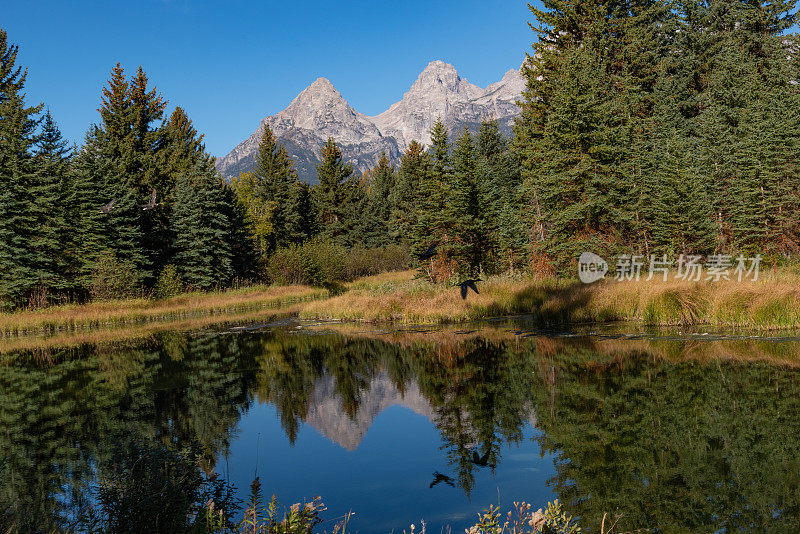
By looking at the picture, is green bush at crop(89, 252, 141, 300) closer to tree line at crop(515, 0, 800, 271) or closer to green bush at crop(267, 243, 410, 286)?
green bush at crop(267, 243, 410, 286)

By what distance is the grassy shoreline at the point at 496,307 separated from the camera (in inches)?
587

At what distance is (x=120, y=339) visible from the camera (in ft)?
72.0

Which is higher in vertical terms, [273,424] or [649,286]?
[649,286]

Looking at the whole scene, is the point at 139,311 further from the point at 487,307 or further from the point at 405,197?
the point at 405,197

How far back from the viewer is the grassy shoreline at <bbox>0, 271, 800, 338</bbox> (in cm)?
1491

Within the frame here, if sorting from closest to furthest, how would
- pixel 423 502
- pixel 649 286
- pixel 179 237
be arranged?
pixel 423 502 < pixel 649 286 < pixel 179 237

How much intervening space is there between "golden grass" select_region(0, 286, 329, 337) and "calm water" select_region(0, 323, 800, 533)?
13.8 meters

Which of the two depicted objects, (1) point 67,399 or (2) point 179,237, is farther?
(2) point 179,237

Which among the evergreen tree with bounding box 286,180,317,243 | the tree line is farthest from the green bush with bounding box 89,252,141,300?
the tree line

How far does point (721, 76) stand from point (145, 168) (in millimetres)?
52759

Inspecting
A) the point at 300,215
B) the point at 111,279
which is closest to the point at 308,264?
the point at 111,279

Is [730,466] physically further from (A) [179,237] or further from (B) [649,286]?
(A) [179,237]

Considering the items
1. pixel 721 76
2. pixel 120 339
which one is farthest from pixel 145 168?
pixel 721 76

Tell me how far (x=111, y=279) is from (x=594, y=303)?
2904cm
